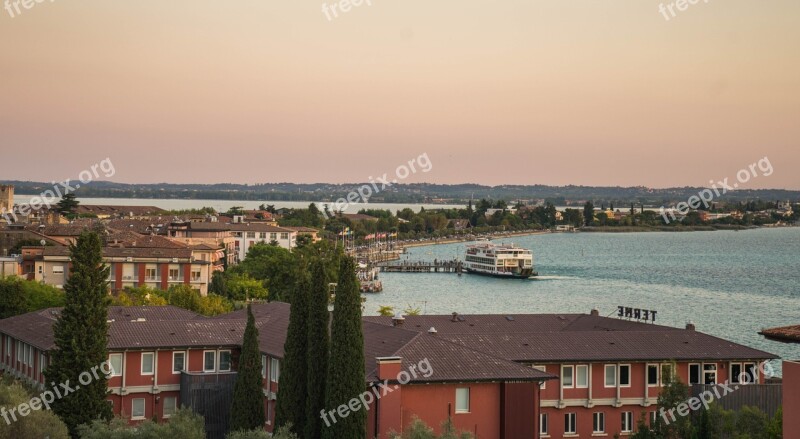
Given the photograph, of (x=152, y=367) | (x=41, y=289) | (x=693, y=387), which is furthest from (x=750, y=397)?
(x=41, y=289)

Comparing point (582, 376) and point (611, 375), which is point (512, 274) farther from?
point (582, 376)

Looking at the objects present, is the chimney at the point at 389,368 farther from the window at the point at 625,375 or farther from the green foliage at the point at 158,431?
the window at the point at 625,375

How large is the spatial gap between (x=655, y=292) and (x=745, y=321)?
28.9 m

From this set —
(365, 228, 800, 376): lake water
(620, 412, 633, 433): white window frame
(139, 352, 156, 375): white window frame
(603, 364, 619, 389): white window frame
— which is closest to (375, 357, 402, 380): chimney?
(603, 364, 619, 389): white window frame

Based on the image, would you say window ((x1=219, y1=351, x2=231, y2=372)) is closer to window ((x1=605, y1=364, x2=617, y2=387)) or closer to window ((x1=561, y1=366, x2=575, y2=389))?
window ((x1=561, y1=366, x2=575, y2=389))

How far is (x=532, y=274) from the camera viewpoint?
135m

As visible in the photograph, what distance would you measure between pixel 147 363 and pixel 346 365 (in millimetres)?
9798

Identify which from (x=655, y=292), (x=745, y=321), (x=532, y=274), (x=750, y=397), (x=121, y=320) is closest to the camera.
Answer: (x=750, y=397)

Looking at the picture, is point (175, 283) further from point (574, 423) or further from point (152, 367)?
point (574, 423)

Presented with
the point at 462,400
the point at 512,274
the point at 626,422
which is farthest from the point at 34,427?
the point at 512,274
